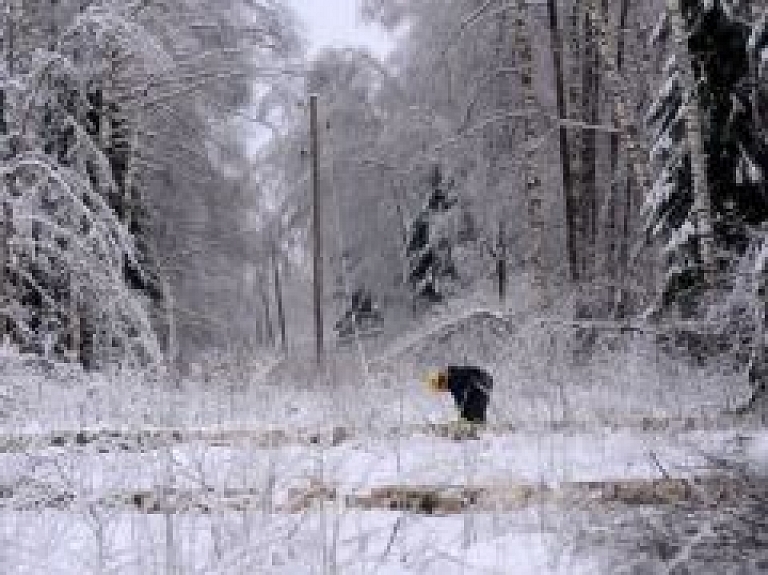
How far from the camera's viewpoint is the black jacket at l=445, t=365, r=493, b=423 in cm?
780

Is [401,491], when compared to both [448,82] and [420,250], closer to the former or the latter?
[448,82]

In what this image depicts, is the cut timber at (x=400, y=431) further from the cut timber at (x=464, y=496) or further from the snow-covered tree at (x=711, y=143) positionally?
the snow-covered tree at (x=711, y=143)

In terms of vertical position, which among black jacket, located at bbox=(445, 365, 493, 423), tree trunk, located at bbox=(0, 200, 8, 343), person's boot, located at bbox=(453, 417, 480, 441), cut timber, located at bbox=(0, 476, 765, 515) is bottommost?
cut timber, located at bbox=(0, 476, 765, 515)

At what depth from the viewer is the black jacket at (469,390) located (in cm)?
780

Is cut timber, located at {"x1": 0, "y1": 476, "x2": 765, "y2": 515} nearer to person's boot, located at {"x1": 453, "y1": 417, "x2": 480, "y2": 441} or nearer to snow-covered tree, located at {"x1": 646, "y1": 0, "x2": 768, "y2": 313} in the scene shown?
person's boot, located at {"x1": 453, "y1": 417, "x2": 480, "y2": 441}

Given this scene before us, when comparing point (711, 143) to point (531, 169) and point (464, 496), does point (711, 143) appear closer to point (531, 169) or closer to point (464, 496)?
point (531, 169)

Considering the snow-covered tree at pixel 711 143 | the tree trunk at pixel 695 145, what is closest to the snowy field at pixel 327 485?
the tree trunk at pixel 695 145

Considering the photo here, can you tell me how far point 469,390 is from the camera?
7852mm

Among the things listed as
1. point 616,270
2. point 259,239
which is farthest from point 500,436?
point 259,239

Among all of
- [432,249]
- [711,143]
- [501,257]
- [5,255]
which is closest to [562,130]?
[501,257]

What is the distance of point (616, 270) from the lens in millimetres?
16781

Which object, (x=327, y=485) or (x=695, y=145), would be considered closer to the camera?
(x=327, y=485)

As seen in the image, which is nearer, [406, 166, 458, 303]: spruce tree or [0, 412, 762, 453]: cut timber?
[0, 412, 762, 453]: cut timber

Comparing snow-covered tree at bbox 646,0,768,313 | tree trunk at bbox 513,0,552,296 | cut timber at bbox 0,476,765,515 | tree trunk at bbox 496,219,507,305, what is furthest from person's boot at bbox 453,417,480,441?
tree trunk at bbox 496,219,507,305
